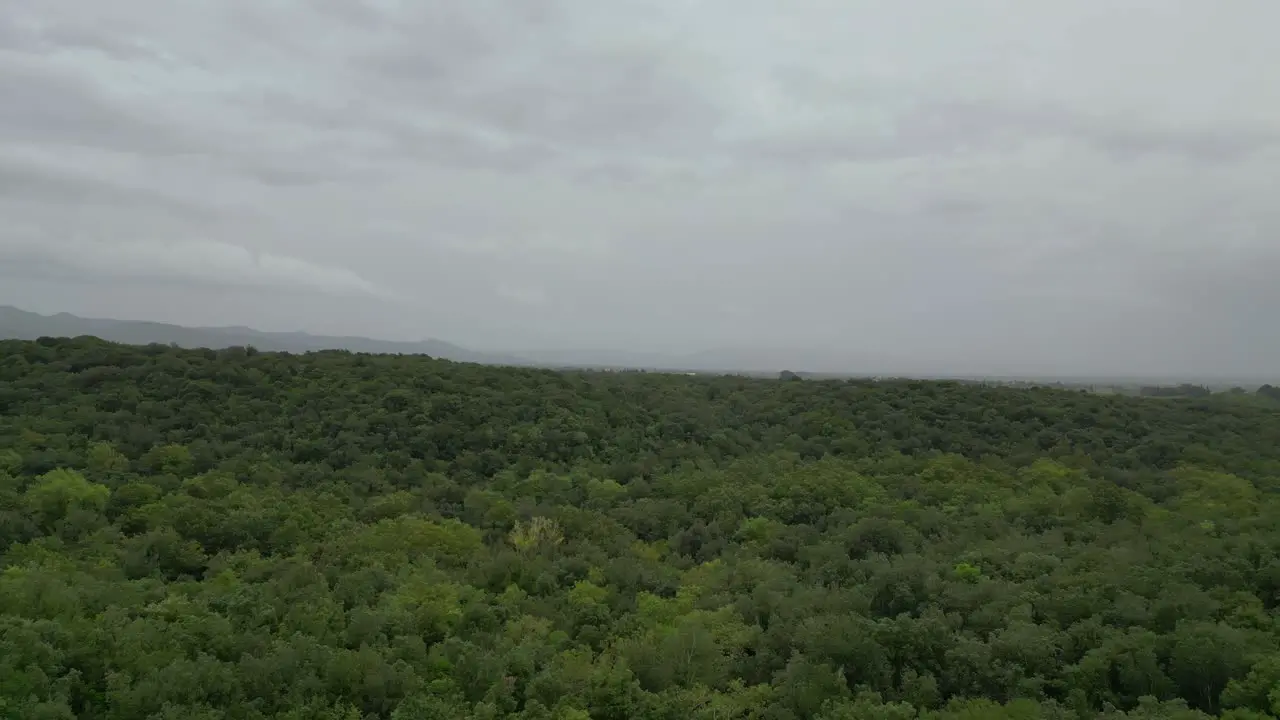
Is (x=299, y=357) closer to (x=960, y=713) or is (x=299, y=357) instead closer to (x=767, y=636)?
(x=767, y=636)

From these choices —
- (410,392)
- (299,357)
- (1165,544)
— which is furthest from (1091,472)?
(299,357)

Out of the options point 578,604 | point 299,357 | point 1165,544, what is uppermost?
point 299,357

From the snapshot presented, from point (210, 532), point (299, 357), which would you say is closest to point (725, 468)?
point (210, 532)

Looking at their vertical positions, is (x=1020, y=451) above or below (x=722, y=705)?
above

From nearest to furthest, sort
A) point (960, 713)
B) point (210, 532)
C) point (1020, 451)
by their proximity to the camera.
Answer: point (960, 713)
point (210, 532)
point (1020, 451)

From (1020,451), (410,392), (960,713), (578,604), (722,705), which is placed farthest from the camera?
(410,392)

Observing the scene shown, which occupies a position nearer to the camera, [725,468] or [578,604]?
[578,604]

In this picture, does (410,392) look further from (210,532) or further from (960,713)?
(960,713)
